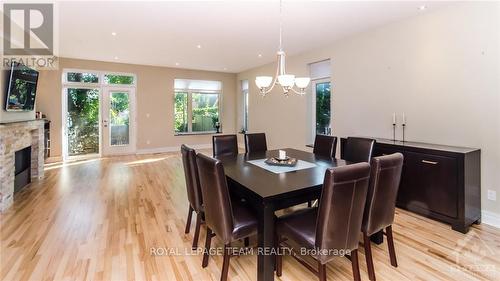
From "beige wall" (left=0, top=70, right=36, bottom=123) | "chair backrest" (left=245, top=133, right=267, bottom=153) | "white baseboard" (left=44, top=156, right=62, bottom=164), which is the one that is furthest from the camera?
"white baseboard" (left=44, top=156, right=62, bottom=164)

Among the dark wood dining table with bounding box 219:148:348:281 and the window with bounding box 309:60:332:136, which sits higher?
the window with bounding box 309:60:332:136

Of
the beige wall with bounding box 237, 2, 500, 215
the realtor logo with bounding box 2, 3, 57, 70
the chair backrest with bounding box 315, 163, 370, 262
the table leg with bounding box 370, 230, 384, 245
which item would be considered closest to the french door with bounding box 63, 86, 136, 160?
the realtor logo with bounding box 2, 3, 57, 70

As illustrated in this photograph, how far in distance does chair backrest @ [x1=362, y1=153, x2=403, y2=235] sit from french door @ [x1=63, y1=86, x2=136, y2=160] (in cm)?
730

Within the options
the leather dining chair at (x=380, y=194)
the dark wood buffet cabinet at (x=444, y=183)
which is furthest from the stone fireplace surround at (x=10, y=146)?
the dark wood buffet cabinet at (x=444, y=183)

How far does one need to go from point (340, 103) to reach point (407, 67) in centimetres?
139

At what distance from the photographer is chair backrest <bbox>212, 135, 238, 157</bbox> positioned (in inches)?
138

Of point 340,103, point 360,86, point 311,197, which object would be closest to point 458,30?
point 360,86

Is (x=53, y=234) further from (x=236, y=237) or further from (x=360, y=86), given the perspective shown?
(x=360, y=86)

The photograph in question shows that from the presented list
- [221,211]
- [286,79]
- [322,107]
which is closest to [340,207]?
[221,211]

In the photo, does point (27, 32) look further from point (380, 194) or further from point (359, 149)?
point (380, 194)

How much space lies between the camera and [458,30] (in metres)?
3.18

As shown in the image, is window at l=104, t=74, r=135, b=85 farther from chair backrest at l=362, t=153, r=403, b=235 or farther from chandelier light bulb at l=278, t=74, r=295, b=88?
chair backrest at l=362, t=153, r=403, b=235

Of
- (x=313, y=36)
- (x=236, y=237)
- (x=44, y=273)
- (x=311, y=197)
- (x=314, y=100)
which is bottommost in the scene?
(x=44, y=273)

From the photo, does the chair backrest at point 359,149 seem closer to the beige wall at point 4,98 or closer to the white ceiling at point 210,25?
the white ceiling at point 210,25
